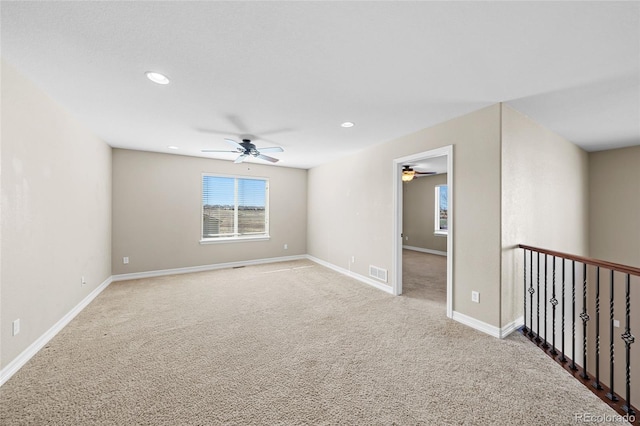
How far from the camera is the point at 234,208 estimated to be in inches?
234

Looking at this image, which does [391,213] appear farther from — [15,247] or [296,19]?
[15,247]

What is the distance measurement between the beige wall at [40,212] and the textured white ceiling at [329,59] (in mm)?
302

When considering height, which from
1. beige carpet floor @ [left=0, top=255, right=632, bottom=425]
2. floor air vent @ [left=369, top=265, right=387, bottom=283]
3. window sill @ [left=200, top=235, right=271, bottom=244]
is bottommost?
beige carpet floor @ [left=0, top=255, right=632, bottom=425]

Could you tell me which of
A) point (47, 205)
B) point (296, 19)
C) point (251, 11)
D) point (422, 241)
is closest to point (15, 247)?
point (47, 205)

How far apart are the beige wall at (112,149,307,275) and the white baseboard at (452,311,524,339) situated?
448cm

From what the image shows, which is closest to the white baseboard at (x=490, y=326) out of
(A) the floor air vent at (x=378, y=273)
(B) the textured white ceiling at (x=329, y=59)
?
(A) the floor air vent at (x=378, y=273)

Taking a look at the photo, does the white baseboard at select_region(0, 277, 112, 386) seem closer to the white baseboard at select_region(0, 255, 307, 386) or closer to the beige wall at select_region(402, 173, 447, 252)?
the white baseboard at select_region(0, 255, 307, 386)

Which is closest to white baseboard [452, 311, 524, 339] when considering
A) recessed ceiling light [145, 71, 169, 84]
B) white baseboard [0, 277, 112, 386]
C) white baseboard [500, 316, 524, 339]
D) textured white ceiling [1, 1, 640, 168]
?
white baseboard [500, 316, 524, 339]

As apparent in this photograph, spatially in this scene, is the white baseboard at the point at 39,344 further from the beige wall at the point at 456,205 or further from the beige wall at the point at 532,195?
the beige wall at the point at 532,195

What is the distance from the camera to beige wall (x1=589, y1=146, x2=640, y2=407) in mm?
3957

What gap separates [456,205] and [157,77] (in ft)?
11.2

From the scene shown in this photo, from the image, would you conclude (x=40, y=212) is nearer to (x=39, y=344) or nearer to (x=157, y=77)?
(x=39, y=344)

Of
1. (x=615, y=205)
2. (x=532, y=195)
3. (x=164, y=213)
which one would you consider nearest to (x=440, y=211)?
(x=615, y=205)

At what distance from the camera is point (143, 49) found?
1780 millimetres
